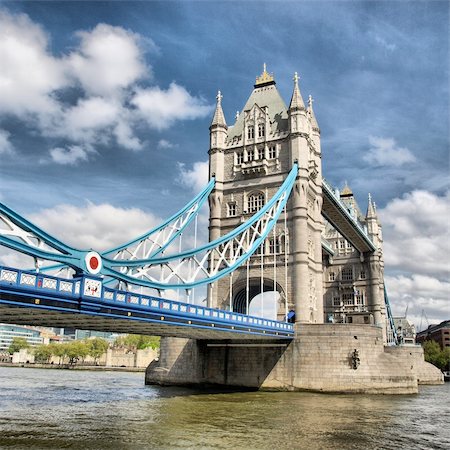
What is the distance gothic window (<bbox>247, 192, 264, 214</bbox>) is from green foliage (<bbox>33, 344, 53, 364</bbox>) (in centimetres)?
8940

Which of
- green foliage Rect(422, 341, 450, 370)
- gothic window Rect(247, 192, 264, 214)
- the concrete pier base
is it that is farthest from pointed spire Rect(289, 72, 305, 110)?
green foliage Rect(422, 341, 450, 370)

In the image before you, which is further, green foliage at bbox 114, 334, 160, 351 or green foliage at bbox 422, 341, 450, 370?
green foliage at bbox 114, 334, 160, 351

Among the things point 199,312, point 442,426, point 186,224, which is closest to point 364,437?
point 442,426

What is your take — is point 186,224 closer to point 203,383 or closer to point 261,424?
point 203,383

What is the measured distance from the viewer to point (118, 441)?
1725cm

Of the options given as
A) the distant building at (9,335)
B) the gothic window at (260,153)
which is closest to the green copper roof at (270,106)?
the gothic window at (260,153)

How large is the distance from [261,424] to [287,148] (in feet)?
99.1

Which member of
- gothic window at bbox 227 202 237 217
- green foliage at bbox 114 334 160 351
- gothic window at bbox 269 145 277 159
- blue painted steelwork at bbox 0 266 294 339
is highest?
gothic window at bbox 269 145 277 159

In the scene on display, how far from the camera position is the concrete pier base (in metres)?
36.0

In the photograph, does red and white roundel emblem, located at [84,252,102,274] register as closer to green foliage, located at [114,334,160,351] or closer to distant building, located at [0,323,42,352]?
green foliage, located at [114,334,160,351]

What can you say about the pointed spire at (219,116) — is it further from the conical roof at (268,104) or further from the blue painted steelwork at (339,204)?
the blue painted steelwork at (339,204)

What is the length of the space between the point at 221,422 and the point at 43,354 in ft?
361

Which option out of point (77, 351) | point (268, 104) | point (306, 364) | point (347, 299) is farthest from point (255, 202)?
point (77, 351)

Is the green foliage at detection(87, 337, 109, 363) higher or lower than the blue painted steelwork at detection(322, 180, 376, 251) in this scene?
lower
